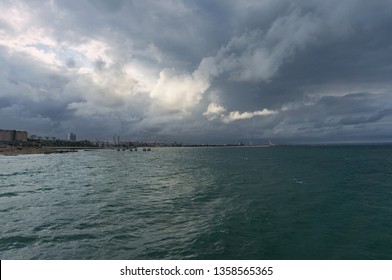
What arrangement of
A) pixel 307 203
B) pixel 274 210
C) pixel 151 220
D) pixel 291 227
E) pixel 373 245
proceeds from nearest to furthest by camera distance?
pixel 373 245 → pixel 291 227 → pixel 151 220 → pixel 274 210 → pixel 307 203

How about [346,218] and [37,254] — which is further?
[346,218]

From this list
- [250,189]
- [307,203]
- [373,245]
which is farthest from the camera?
[250,189]

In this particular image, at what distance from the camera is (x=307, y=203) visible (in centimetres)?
3281

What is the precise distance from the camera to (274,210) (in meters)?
29.2

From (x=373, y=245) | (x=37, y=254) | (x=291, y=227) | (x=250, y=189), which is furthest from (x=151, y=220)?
(x=250, y=189)

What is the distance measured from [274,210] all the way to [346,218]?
743 centimetres
